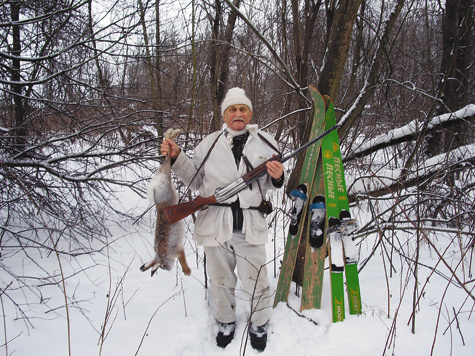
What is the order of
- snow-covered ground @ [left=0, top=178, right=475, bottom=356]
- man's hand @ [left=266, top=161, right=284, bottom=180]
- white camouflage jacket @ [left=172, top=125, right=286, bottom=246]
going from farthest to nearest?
white camouflage jacket @ [left=172, top=125, right=286, bottom=246]
man's hand @ [left=266, top=161, right=284, bottom=180]
snow-covered ground @ [left=0, top=178, right=475, bottom=356]

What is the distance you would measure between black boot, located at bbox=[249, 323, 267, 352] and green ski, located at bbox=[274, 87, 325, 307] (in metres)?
0.30

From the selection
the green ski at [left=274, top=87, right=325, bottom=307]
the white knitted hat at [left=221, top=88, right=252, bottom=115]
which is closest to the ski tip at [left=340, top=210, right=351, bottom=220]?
the green ski at [left=274, top=87, right=325, bottom=307]

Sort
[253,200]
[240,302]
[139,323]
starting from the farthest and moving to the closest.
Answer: [240,302], [139,323], [253,200]

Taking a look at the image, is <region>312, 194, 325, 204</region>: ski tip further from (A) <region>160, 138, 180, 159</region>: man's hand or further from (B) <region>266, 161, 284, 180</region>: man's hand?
(A) <region>160, 138, 180, 159</region>: man's hand

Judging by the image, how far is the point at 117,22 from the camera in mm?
2904

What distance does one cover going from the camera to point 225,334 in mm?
2074

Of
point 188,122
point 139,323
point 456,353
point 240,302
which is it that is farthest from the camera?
point 188,122

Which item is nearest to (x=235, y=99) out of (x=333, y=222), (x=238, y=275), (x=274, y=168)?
(x=274, y=168)

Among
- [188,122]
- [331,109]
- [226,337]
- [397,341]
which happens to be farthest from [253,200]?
[188,122]

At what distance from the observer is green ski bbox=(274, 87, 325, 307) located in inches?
82.0

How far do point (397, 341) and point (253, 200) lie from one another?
1.21 meters

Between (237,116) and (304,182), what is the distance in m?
0.69

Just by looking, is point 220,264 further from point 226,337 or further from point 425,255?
Answer: point 425,255

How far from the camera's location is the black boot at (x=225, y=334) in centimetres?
206
